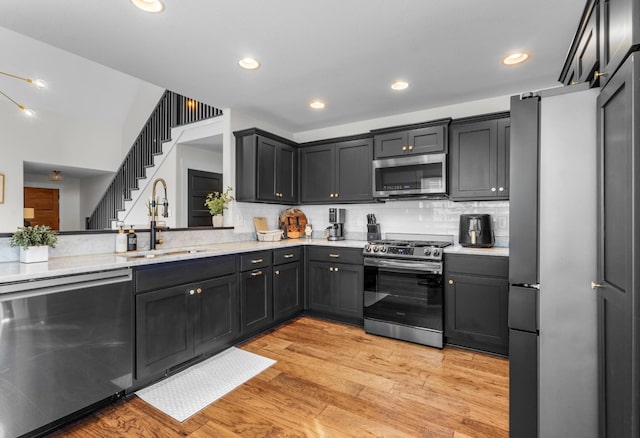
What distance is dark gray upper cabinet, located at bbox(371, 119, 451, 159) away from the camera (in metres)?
3.21

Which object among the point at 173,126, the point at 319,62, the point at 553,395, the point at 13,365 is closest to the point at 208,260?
the point at 13,365

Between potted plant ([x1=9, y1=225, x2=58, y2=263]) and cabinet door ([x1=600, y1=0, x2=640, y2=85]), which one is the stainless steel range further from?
potted plant ([x1=9, y1=225, x2=58, y2=263])

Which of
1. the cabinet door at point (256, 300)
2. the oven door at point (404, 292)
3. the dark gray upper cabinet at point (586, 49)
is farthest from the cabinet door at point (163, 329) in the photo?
the dark gray upper cabinet at point (586, 49)

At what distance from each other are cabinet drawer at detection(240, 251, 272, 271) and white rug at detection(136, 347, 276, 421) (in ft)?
2.59

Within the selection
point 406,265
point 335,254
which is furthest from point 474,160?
point 335,254

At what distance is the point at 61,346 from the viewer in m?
1.70

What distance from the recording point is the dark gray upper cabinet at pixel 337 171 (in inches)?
148

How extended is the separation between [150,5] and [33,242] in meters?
1.64

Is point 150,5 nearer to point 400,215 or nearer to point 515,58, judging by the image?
point 515,58

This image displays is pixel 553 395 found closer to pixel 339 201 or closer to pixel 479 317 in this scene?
pixel 479 317

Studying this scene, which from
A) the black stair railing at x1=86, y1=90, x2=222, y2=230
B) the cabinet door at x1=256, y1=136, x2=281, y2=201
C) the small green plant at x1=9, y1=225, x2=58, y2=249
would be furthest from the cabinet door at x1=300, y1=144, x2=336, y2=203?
the small green plant at x1=9, y1=225, x2=58, y2=249

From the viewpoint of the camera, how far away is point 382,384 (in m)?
2.23

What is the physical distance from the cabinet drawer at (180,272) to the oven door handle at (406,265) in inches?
57.1

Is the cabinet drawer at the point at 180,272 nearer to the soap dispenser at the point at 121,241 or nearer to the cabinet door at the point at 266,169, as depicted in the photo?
the soap dispenser at the point at 121,241
